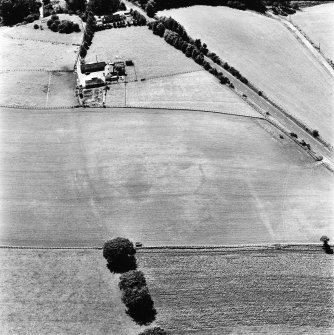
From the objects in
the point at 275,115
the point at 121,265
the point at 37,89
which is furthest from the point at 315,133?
the point at 37,89

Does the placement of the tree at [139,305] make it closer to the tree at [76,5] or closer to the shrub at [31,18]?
the shrub at [31,18]

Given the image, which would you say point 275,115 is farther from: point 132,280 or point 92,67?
point 132,280

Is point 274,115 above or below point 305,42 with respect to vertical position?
below

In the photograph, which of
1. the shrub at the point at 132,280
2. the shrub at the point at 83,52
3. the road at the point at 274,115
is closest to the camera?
the shrub at the point at 132,280

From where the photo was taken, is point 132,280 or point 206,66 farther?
point 206,66

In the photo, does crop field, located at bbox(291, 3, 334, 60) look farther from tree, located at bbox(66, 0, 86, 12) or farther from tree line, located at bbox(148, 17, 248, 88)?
tree, located at bbox(66, 0, 86, 12)

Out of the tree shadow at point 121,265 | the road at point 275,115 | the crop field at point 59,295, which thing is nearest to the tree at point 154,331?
the crop field at point 59,295

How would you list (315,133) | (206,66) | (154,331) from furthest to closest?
(206,66) < (315,133) < (154,331)
